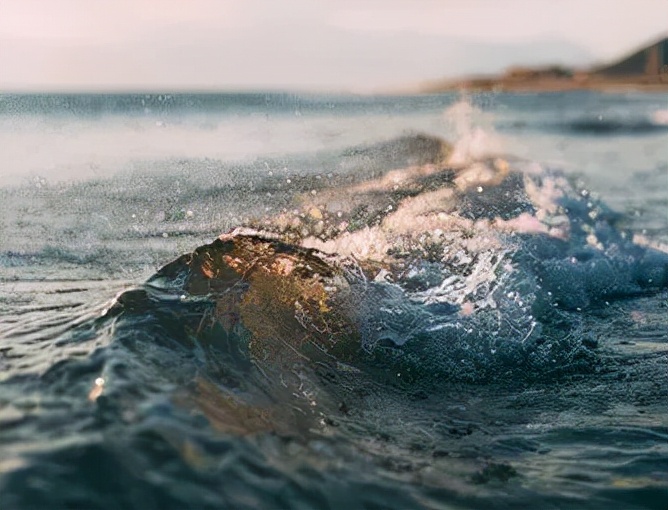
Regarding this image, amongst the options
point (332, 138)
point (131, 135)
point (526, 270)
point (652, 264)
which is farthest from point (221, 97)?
point (652, 264)

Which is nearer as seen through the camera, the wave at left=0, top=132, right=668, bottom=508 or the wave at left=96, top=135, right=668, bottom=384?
the wave at left=0, top=132, right=668, bottom=508

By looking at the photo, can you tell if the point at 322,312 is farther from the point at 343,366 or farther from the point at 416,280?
the point at 416,280

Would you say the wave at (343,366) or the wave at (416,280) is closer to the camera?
the wave at (343,366)

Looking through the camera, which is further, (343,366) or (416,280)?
(416,280)

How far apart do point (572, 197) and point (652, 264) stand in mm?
1604

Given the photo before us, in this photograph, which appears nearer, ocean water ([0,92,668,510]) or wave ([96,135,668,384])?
ocean water ([0,92,668,510])

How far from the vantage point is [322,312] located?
4.99 metres

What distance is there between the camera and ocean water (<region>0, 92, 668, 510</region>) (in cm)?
286

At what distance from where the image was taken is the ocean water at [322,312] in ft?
9.39

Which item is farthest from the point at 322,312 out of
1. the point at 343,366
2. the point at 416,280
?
the point at 416,280

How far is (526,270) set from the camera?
6852mm

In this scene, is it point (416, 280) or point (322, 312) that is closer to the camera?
point (322, 312)

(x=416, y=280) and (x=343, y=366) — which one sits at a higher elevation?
(x=416, y=280)

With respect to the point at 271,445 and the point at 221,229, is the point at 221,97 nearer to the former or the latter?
the point at 221,229
